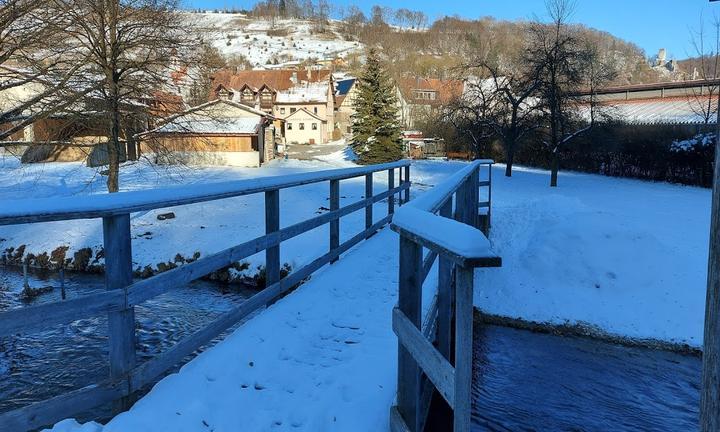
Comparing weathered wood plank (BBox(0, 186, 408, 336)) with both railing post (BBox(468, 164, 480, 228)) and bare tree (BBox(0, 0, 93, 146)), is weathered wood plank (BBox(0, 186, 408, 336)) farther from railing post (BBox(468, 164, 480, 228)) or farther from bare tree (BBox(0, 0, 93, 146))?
bare tree (BBox(0, 0, 93, 146))

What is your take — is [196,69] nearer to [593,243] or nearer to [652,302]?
[593,243]

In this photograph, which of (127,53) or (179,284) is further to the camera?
(127,53)

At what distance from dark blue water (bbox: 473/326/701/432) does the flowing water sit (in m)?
0.01

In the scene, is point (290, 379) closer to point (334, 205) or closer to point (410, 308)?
point (410, 308)

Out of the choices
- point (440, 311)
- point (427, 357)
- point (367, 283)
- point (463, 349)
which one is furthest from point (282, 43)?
point (463, 349)

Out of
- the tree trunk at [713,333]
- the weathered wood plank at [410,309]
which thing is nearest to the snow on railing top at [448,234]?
the weathered wood plank at [410,309]

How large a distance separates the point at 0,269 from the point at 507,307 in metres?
14.3

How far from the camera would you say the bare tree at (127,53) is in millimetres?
16594

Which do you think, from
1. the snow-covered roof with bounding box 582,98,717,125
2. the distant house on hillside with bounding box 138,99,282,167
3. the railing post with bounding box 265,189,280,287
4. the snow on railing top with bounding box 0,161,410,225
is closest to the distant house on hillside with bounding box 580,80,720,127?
the snow-covered roof with bounding box 582,98,717,125

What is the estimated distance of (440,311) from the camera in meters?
2.94

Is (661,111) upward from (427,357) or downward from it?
upward

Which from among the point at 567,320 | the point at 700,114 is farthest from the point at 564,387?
Answer: the point at 700,114

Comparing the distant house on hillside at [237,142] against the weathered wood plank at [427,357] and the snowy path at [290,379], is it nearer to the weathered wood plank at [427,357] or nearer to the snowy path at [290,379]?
the snowy path at [290,379]

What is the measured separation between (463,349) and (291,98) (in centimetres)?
7115
